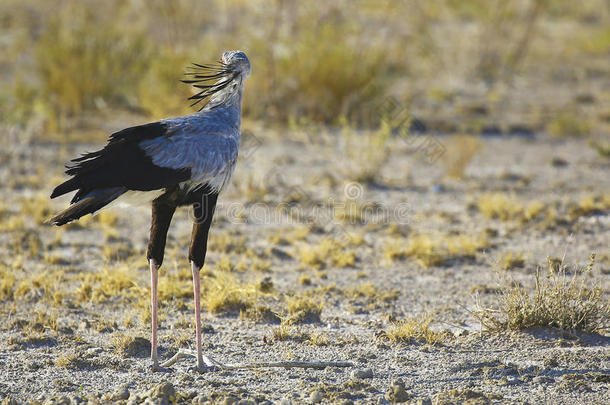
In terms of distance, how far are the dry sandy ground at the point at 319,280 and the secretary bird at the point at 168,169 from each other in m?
0.61

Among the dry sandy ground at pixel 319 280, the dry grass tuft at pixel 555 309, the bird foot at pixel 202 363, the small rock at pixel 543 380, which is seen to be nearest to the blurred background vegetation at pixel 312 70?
the dry sandy ground at pixel 319 280

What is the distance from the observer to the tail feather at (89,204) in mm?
4531

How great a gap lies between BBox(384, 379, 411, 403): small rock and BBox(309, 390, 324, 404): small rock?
1.19ft

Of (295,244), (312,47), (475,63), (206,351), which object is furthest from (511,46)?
(206,351)

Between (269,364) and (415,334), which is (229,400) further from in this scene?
(415,334)

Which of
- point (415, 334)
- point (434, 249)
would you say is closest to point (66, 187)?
point (415, 334)

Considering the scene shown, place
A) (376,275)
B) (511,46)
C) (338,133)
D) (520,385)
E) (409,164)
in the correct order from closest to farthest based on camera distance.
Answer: (520,385), (376,275), (409,164), (338,133), (511,46)

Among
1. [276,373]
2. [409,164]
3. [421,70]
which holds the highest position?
[421,70]

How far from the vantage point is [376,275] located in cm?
697

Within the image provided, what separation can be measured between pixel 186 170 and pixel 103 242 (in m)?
3.26

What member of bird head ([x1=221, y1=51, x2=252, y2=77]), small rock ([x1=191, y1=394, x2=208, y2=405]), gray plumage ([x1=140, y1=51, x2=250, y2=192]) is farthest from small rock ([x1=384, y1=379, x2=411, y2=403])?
bird head ([x1=221, y1=51, x2=252, y2=77])

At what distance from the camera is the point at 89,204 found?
455 cm

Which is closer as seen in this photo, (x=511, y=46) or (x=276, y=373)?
(x=276, y=373)

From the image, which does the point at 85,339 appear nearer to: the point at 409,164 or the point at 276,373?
the point at 276,373
